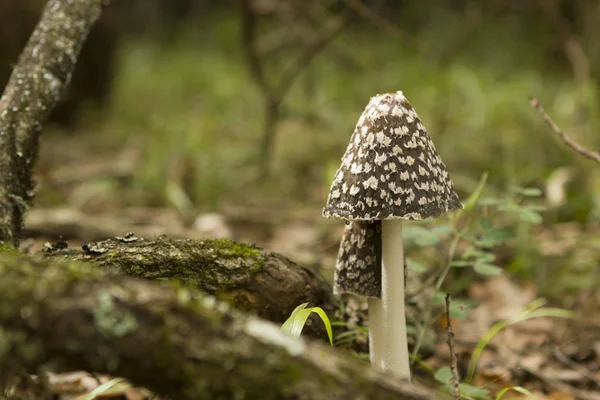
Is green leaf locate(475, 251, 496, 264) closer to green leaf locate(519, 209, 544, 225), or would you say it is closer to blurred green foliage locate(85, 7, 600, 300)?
blurred green foliage locate(85, 7, 600, 300)

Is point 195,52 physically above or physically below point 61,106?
above

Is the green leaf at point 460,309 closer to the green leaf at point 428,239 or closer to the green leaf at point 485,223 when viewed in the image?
the green leaf at point 428,239

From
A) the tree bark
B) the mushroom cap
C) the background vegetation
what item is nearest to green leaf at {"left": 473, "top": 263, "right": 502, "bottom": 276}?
the background vegetation

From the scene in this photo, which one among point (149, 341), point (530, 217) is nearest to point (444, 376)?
point (530, 217)

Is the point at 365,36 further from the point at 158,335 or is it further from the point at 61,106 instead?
the point at 158,335

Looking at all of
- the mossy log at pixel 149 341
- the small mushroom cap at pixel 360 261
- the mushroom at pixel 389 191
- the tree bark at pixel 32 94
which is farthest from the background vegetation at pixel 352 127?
the tree bark at pixel 32 94

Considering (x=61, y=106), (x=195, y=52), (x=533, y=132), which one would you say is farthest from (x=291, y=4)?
(x=195, y=52)
